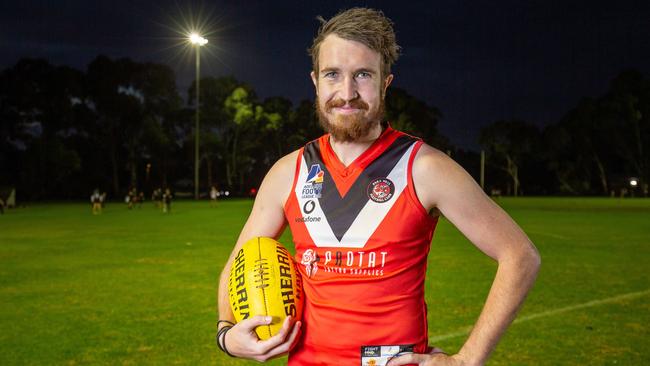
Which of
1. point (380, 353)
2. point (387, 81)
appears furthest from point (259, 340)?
point (387, 81)

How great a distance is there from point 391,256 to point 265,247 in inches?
23.8

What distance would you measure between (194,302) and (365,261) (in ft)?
25.6

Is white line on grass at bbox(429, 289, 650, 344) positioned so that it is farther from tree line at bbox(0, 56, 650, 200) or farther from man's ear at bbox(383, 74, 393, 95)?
tree line at bbox(0, 56, 650, 200)

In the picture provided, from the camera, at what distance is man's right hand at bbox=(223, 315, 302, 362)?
2.41 meters

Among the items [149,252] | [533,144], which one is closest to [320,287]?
[149,252]

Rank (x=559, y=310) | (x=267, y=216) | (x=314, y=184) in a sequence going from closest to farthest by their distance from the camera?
(x=314, y=184) → (x=267, y=216) → (x=559, y=310)

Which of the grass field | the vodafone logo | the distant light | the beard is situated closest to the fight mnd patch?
the vodafone logo

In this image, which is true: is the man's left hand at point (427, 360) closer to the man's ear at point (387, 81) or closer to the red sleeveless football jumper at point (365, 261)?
the red sleeveless football jumper at point (365, 261)

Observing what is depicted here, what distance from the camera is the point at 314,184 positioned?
9.00 ft

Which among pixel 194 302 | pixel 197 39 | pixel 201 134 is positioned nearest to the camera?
pixel 194 302

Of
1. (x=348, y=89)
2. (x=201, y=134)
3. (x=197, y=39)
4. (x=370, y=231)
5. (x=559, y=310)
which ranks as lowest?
(x=559, y=310)

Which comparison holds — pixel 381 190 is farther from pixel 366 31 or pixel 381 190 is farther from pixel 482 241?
pixel 366 31

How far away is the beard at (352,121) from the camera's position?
264 cm

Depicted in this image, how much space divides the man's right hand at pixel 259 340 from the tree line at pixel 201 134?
58.6 m
